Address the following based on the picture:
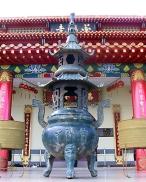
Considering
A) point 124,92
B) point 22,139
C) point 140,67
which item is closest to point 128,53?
point 140,67

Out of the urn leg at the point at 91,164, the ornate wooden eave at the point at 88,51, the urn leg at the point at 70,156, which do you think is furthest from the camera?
the ornate wooden eave at the point at 88,51

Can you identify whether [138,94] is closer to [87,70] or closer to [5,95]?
[87,70]

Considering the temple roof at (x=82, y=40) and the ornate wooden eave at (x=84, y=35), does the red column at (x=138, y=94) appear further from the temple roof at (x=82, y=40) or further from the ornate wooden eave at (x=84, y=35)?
the ornate wooden eave at (x=84, y=35)

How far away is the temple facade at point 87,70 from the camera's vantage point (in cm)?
891

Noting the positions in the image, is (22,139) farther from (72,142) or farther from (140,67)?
(140,67)

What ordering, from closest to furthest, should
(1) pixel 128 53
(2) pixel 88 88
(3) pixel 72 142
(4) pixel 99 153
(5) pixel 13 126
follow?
1. (3) pixel 72 142
2. (2) pixel 88 88
3. (5) pixel 13 126
4. (1) pixel 128 53
5. (4) pixel 99 153

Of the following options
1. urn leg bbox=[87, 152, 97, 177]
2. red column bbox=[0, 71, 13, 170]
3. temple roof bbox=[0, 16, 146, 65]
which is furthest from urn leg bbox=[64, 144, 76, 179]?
red column bbox=[0, 71, 13, 170]

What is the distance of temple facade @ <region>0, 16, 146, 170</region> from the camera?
8906 millimetres

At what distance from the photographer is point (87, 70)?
948cm

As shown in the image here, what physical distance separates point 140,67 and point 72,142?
203 inches

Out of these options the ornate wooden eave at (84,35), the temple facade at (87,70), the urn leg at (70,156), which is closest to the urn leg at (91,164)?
the urn leg at (70,156)

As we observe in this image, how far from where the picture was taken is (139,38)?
11.9m

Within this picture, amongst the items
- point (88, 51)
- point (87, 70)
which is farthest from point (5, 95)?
point (88, 51)

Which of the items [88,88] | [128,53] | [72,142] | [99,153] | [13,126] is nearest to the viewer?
[72,142]
